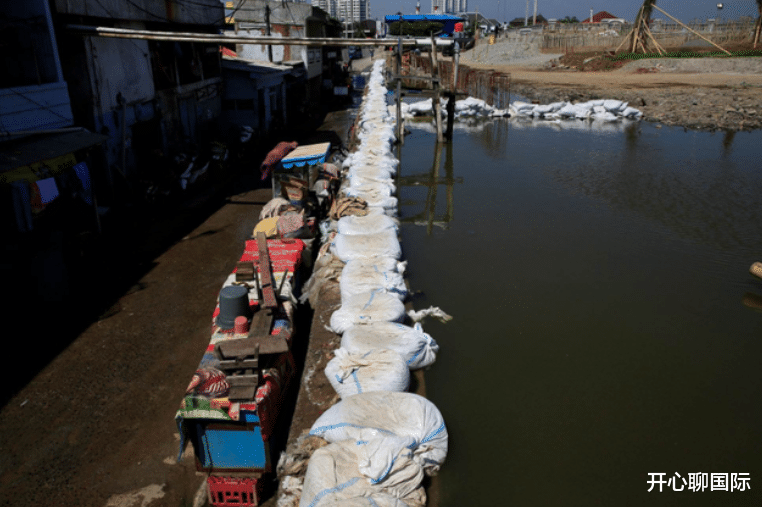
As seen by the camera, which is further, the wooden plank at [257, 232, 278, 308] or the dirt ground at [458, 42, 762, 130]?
the dirt ground at [458, 42, 762, 130]

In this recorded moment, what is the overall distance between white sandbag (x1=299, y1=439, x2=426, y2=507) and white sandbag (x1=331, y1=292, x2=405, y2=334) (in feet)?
5.47

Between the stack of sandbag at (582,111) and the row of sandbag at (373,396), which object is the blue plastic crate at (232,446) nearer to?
the row of sandbag at (373,396)

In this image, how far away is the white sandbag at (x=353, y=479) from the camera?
9.01 feet

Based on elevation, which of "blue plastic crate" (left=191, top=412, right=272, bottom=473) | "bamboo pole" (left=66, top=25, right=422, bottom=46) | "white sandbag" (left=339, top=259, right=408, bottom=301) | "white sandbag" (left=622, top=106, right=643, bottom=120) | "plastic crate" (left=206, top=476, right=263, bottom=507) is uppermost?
"bamboo pole" (left=66, top=25, right=422, bottom=46)

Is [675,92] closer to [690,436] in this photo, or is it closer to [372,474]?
[690,436]

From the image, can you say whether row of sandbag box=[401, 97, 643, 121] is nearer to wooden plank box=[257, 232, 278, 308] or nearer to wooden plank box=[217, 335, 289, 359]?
wooden plank box=[257, 232, 278, 308]

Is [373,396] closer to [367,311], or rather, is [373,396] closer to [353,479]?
[353,479]

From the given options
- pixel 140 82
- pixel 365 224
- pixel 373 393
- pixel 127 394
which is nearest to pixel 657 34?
pixel 140 82

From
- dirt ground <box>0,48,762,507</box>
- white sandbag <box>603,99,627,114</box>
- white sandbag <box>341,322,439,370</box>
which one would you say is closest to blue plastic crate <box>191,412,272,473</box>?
dirt ground <box>0,48,762,507</box>

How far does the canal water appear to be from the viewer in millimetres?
4020

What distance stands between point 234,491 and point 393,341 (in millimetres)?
1613

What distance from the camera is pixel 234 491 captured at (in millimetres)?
3574

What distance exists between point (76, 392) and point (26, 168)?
3115 mm

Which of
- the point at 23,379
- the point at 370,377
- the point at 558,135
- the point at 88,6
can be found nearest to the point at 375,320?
the point at 370,377
